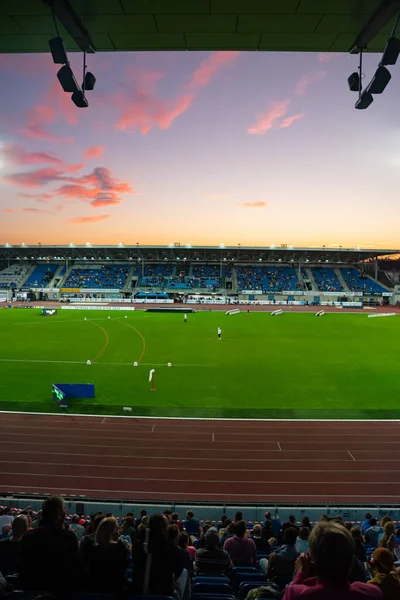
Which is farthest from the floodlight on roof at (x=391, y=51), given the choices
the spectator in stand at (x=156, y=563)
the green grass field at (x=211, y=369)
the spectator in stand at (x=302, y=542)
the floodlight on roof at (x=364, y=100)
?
the green grass field at (x=211, y=369)

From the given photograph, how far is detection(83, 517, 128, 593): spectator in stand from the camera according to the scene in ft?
9.27

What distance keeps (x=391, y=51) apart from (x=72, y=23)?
4250mm

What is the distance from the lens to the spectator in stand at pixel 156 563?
3020mm

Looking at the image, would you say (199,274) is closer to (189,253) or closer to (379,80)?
(189,253)

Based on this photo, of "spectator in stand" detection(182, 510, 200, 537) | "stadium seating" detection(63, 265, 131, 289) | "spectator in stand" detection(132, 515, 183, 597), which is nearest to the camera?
"spectator in stand" detection(132, 515, 183, 597)

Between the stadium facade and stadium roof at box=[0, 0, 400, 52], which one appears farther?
the stadium facade

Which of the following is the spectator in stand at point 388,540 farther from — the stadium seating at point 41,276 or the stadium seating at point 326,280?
the stadium seating at point 41,276

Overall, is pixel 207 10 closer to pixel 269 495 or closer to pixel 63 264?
pixel 269 495

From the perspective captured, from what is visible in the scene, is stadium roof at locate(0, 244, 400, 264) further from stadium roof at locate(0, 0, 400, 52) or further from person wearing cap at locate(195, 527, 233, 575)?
person wearing cap at locate(195, 527, 233, 575)

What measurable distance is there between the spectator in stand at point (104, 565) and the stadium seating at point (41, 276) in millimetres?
91931

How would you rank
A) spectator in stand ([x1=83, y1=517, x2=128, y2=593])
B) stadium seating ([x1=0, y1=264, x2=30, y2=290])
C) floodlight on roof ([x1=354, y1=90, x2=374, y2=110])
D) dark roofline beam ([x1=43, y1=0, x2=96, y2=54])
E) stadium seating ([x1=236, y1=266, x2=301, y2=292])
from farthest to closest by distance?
stadium seating ([x1=0, y1=264, x2=30, y2=290])
stadium seating ([x1=236, y1=266, x2=301, y2=292])
floodlight on roof ([x1=354, y1=90, x2=374, y2=110])
dark roofline beam ([x1=43, y1=0, x2=96, y2=54])
spectator in stand ([x1=83, y1=517, x2=128, y2=593])

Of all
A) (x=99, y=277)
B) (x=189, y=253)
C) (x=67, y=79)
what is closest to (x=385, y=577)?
(x=67, y=79)

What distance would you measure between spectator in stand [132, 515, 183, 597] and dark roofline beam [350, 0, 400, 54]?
5.98m

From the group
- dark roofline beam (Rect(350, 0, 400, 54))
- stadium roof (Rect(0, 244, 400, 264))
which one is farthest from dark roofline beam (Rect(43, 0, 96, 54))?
stadium roof (Rect(0, 244, 400, 264))
